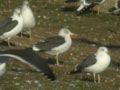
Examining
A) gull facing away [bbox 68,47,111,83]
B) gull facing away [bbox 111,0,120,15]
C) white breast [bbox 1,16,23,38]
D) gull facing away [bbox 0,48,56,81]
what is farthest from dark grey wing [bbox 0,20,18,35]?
gull facing away [bbox 111,0,120,15]

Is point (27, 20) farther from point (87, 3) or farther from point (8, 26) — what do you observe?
point (87, 3)

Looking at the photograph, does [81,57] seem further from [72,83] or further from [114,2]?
[114,2]

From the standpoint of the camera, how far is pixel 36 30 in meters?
24.2

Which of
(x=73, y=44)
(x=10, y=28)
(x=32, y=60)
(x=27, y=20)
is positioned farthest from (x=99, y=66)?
(x=73, y=44)

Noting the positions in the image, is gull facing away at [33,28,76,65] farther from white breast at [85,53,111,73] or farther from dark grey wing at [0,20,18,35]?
white breast at [85,53,111,73]

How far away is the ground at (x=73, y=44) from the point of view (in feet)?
50.3

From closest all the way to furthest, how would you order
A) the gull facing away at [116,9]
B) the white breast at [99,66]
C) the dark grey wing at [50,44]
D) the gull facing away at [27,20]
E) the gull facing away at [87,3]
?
the white breast at [99,66] < the dark grey wing at [50,44] < the gull facing away at [27,20] < the gull facing away at [116,9] < the gull facing away at [87,3]

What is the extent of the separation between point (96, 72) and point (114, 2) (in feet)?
50.9

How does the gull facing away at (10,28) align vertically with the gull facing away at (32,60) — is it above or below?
below

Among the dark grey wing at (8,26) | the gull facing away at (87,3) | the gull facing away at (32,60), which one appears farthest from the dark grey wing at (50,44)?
the gull facing away at (87,3)

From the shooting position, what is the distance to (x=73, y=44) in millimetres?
22641

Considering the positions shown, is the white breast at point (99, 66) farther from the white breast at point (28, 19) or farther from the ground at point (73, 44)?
the white breast at point (28, 19)

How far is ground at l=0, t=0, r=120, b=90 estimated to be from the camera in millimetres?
15320

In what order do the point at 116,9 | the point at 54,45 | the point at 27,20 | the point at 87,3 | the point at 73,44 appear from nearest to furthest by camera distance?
the point at 54,45
the point at 27,20
the point at 73,44
the point at 116,9
the point at 87,3
